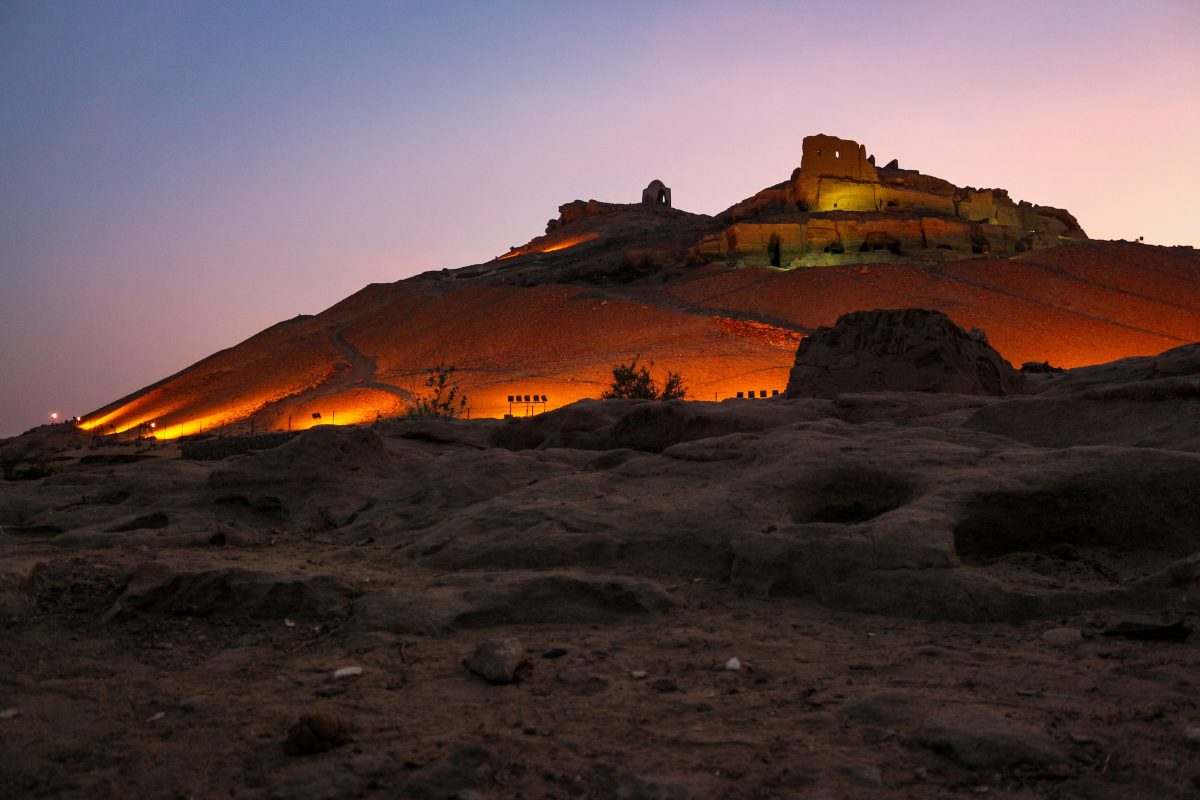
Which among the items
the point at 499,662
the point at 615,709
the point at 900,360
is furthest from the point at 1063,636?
the point at 900,360

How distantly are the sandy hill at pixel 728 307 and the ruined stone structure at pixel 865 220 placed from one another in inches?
4.7

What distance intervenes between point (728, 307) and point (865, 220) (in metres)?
11.2

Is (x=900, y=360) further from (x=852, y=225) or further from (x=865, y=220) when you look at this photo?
(x=865, y=220)

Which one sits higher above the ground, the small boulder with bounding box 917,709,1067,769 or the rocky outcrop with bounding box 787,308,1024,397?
the rocky outcrop with bounding box 787,308,1024,397

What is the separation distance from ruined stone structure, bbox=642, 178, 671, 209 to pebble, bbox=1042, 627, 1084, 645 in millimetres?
85349

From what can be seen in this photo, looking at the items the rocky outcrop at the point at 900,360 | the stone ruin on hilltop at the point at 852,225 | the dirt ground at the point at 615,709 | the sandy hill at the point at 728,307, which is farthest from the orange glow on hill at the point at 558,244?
the dirt ground at the point at 615,709

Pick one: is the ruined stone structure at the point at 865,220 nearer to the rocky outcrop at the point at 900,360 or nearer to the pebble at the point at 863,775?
the rocky outcrop at the point at 900,360

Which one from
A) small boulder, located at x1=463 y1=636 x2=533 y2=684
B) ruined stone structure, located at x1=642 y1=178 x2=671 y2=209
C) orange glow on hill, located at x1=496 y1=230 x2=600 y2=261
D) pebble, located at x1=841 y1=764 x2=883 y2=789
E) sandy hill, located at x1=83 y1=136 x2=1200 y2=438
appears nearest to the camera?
pebble, located at x1=841 y1=764 x2=883 y2=789

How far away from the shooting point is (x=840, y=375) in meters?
11.2

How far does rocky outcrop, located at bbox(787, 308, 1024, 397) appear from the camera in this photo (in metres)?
10.4

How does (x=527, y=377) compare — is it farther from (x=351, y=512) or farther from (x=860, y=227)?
(x=351, y=512)

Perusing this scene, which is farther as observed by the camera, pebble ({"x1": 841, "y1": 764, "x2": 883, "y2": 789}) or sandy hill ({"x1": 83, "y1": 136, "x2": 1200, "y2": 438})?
sandy hill ({"x1": 83, "y1": 136, "x2": 1200, "y2": 438})

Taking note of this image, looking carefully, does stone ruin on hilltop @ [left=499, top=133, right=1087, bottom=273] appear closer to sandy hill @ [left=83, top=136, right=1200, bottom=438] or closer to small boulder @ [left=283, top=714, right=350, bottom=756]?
sandy hill @ [left=83, top=136, right=1200, bottom=438]

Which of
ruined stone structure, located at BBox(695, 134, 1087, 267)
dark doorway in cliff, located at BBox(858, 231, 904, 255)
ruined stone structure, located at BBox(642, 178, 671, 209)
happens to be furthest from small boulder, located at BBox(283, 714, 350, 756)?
ruined stone structure, located at BBox(642, 178, 671, 209)
